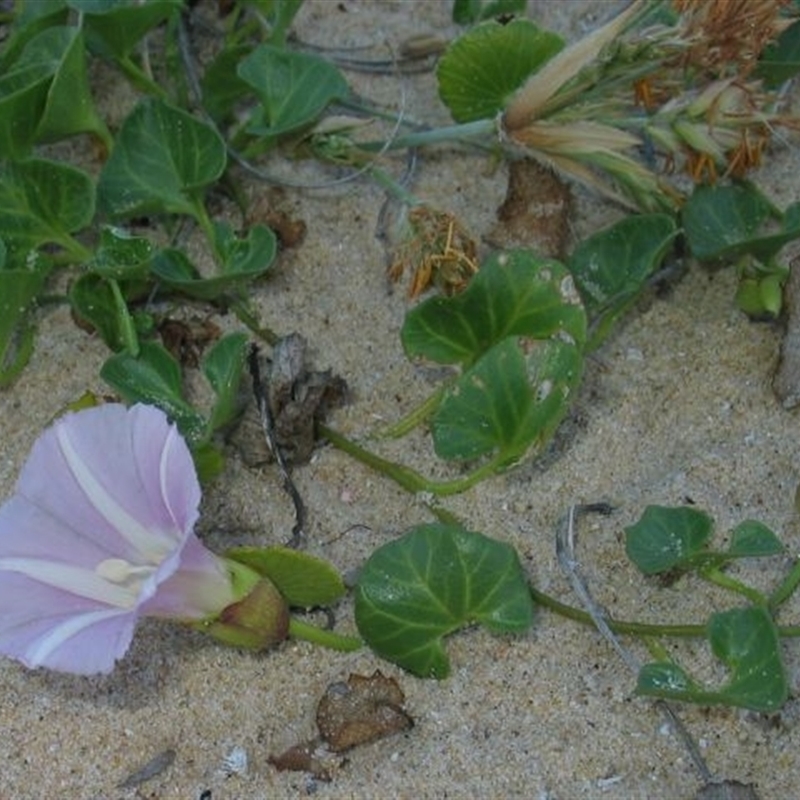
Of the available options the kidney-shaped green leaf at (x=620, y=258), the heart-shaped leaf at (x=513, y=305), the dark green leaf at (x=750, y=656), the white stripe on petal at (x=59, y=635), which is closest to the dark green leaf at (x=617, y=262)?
the kidney-shaped green leaf at (x=620, y=258)

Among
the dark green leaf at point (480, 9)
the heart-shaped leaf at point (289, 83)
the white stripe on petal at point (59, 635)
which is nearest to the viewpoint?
the white stripe on petal at point (59, 635)

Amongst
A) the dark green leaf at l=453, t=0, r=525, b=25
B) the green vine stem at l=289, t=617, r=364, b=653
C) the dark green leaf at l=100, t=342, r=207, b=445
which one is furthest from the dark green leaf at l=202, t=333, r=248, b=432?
the dark green leaf at l=453, t=0, r=525, b=25

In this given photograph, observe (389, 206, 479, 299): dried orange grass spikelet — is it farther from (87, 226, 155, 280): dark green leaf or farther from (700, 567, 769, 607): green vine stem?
(700, 567, 769, 607): green vine stem

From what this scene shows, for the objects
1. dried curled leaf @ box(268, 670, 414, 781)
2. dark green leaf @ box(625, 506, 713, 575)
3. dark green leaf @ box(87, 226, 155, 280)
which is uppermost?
dark green leaf @ box(87, 226, 155, 280)

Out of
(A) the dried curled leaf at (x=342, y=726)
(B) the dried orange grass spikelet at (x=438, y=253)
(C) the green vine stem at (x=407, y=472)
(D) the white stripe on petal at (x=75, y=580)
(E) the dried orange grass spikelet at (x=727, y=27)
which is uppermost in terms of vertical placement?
(E) the dried orange grass spikelet at (x=727, y=27)

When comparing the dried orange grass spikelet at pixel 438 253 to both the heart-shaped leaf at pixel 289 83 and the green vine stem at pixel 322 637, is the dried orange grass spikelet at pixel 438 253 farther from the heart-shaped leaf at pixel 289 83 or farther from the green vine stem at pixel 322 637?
the green vine stem at pixel 322 637
